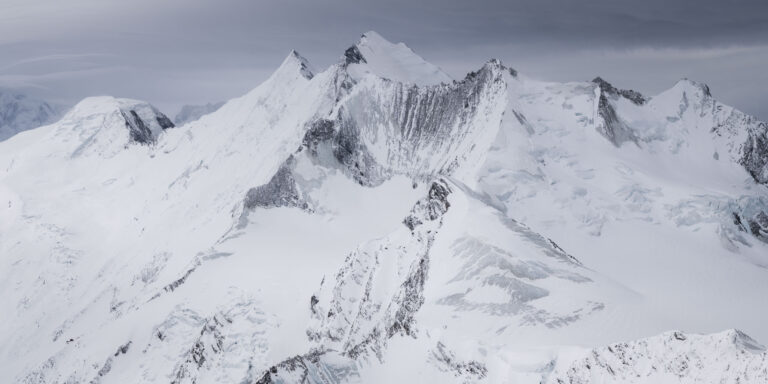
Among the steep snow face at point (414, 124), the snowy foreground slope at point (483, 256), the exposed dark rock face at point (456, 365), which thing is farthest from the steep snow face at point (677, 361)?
the steep snow face at point (414, 124)

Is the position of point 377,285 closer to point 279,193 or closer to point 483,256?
point 483,256

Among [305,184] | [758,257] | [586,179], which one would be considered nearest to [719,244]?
[758,257]

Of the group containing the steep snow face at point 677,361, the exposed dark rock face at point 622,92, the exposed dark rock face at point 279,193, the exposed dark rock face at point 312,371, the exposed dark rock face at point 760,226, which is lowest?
the exposed dark rock face at point 279,193

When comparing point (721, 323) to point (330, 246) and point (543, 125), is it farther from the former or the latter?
point (330, 246)

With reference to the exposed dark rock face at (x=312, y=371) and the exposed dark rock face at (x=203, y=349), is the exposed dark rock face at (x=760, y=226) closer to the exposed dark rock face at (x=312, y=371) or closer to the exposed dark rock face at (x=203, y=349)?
the exposed dark rock face at (x=312, y=371)

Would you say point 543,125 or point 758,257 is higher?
point 543,125

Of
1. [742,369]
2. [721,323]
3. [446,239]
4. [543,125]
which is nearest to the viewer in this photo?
[742,369]
